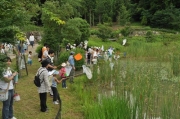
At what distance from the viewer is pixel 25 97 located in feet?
19.8

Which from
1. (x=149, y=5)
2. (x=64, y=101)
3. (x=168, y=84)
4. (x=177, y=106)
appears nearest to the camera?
(x=177, y=106)

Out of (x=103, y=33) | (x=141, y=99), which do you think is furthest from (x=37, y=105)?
(x=103, y=33)

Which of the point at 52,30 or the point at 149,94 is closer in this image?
the point at 149,94

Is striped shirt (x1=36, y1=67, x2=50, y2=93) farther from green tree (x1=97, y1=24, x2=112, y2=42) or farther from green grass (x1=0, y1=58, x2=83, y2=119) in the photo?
green tree (x1=97, y1=24, x2=112, y2=42)

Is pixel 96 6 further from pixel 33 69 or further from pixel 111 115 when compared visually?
pixel 111 115

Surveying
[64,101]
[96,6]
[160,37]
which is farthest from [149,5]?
[64,101]

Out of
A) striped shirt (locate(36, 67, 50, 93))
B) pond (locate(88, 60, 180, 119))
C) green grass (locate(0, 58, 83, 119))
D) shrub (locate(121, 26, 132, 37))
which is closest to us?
pond (locate(88, 60, 180, 119))

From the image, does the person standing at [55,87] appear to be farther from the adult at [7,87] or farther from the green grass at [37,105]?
the adult at [7,87]

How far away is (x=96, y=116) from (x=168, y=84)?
1.52 m

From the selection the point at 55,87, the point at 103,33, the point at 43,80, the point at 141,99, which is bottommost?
the point at 103,33

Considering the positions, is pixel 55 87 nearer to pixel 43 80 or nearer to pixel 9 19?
pixel 43 80

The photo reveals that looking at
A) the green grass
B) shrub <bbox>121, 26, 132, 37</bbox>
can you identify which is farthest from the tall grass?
shrub <bbox>121, 26, 132, 37</bbox>

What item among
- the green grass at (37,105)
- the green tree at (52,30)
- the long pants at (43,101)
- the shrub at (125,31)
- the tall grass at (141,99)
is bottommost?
the shrub at (125,31)

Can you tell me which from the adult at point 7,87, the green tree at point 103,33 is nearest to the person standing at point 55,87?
the adult at point 7,87
